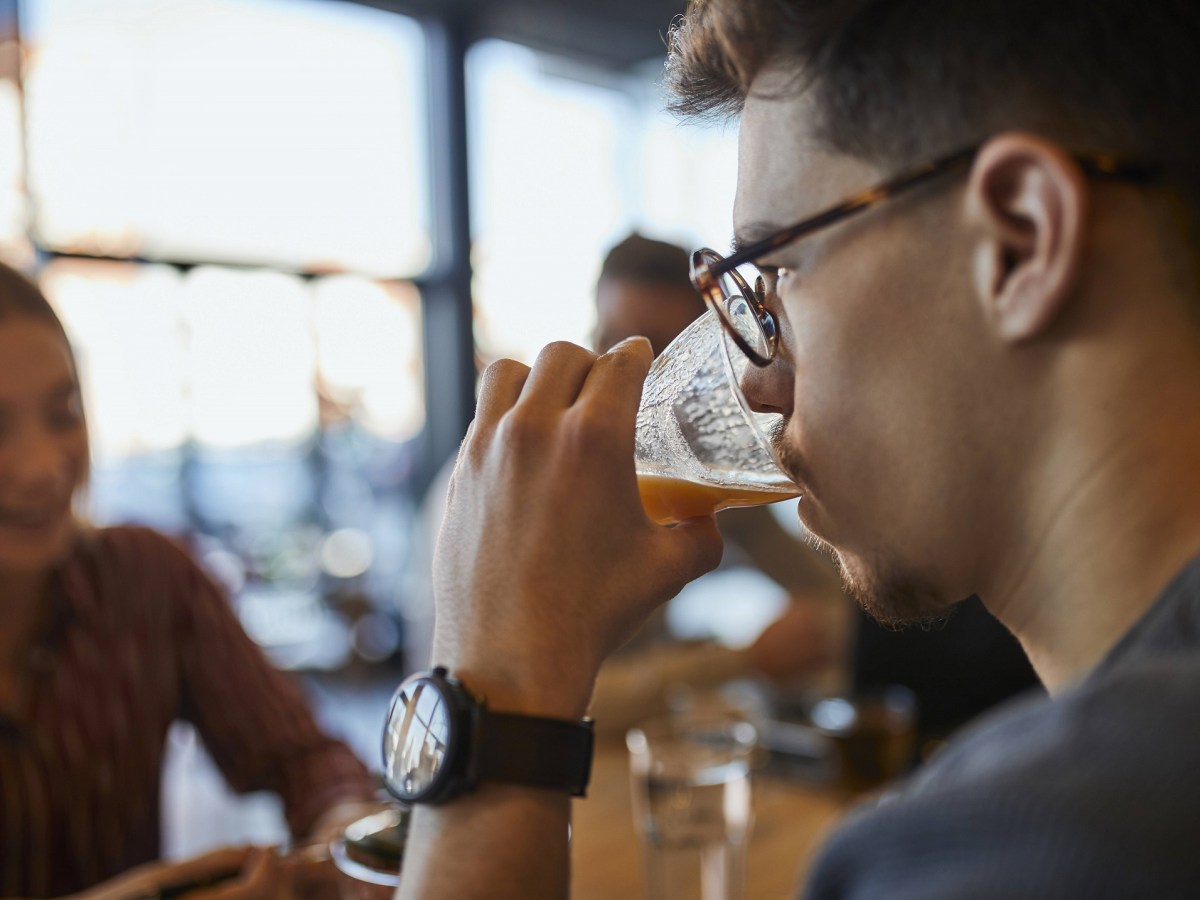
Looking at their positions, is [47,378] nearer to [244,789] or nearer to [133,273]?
[244,789]

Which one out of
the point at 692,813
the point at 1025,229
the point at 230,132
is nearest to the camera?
the point at 1025,229

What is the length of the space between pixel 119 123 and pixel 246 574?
2.43m

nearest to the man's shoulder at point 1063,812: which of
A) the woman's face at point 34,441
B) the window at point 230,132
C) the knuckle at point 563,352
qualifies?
the knuckle at point 563,352

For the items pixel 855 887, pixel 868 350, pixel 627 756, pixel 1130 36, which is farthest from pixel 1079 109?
pixel 627 756

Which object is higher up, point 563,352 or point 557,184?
point 557,184

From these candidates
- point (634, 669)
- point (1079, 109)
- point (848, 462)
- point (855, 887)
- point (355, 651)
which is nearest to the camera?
point (855, 887)

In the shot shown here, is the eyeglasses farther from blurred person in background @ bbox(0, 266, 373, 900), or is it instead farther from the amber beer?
blurred person in background @ bbox(0, 266, 373, 900)

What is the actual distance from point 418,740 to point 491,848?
0.10m

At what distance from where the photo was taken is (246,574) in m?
5.77

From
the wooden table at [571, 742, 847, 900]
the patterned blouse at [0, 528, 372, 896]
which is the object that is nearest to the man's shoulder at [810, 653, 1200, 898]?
the wooden table at [571, 742, 847, 900]

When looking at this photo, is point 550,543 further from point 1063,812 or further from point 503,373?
point 1063,812

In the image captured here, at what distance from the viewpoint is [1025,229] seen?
0.62m

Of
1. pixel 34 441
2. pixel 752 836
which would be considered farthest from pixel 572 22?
pixel 752 836

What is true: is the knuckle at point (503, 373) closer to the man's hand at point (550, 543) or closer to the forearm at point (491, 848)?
the man's hand at point (550, 543)
